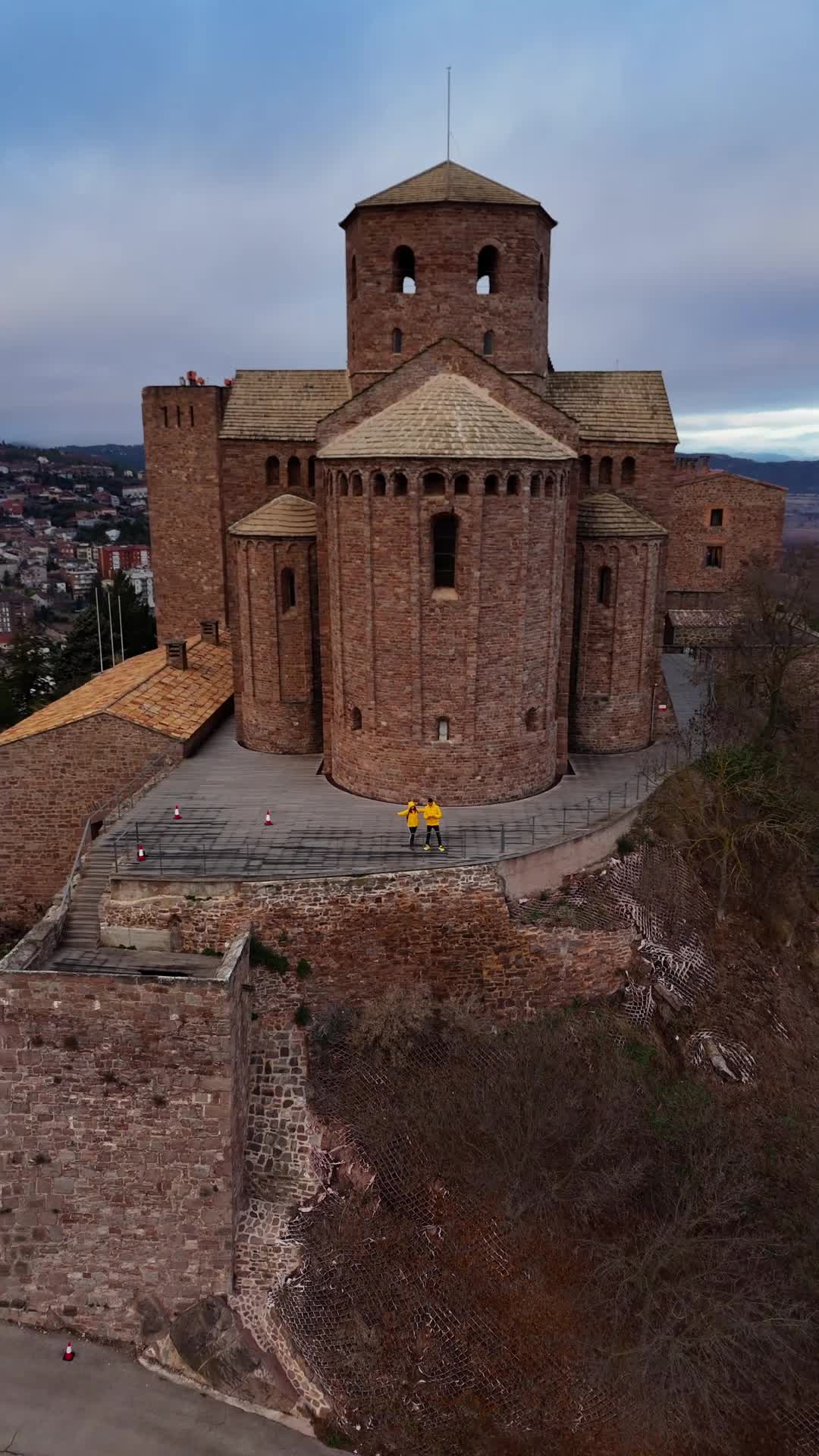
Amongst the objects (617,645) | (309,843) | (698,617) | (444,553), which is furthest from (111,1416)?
(698,617)

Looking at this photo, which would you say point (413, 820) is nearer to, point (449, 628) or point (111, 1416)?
point (449, 628)

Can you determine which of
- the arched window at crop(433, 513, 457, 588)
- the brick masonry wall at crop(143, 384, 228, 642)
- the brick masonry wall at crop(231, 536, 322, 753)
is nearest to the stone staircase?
the brick masonry wall at crop(231, 536, 322, 753)

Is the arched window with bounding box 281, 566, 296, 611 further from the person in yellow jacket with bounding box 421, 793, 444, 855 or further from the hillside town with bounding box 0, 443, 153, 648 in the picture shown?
the hillside town with bounding box 0, 443, 153, 648

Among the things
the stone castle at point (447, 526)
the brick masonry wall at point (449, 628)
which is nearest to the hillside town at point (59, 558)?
the stone castle at point (447, 526)

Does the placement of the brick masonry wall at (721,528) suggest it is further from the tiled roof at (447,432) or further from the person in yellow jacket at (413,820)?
the person in yellow jacket at (413,820)

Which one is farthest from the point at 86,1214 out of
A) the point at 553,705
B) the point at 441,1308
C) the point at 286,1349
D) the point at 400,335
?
the point at 400,335
